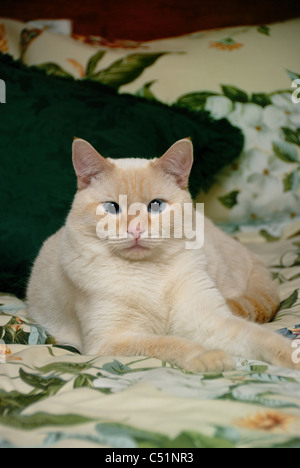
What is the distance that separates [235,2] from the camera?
9.77 ft

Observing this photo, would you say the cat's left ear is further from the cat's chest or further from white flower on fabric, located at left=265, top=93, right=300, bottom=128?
white flower on fabric, located at left=265, top=93, right=300, bottom=128

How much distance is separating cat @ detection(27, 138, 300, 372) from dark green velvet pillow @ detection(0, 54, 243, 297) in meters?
0.39

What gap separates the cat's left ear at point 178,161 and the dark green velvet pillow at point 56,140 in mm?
537

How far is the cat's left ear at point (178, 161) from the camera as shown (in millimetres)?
1426

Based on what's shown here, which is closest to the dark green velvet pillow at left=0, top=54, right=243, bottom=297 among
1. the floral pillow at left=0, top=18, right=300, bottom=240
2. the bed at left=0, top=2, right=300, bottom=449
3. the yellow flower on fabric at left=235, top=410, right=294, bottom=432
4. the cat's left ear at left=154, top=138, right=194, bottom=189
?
the bed at left=0, top=2, right=300, bottom=449

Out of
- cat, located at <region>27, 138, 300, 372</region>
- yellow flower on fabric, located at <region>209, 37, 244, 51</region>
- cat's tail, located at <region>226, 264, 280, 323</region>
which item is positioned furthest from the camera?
yellow flower on fabric, located at <region>209, 37, 244, 51</region>

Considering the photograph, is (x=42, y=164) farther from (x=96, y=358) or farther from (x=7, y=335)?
(x=96, y=358)

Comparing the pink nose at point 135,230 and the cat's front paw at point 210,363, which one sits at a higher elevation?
the pink nose at point 135,230

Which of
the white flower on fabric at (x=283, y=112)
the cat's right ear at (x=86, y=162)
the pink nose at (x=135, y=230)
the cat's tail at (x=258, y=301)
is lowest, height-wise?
the cat's tail at (x=258, y=301)

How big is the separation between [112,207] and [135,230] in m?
0.12

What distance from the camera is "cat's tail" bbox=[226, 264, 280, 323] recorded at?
151 cm

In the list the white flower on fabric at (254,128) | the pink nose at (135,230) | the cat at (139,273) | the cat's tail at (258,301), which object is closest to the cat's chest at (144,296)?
the cat at (139,273)

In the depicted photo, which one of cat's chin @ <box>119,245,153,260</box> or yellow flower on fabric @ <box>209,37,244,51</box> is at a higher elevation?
yellow flower on fabric @ <box>209,37,244,51</box>

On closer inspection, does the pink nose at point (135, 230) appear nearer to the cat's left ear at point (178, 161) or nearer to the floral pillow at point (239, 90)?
the cat's left ear at point (178, 161)
